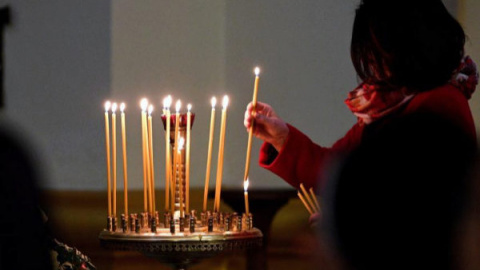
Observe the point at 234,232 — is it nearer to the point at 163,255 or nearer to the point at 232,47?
the point at 163,255

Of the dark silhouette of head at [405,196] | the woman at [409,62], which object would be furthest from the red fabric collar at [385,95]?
the dark silhouette of head at [405,196]

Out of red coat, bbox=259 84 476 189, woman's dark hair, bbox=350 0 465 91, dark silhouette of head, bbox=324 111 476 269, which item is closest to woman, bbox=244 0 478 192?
woman's dark hair, bbox=350 0 465 91

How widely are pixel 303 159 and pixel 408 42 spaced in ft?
1.84

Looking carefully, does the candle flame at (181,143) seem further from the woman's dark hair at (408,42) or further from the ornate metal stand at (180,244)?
the woman's dark hair at (408,42)

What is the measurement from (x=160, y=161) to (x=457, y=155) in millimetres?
2276

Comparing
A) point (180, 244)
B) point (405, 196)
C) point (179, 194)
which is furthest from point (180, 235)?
point (405, 196)

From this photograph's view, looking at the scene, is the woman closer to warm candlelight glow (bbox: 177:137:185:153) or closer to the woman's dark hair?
the woman's dark hair

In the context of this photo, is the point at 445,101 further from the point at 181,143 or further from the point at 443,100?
the point at 181,143

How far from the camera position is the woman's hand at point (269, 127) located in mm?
1850

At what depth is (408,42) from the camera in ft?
4.85

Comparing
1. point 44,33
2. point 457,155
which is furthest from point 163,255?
point 44,33

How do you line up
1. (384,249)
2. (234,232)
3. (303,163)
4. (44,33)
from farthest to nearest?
(44,33)
(303,163)
(234,232)
(384,249)

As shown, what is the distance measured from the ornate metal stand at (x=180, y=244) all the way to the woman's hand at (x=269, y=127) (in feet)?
1.03

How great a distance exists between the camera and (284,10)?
9.92ft
